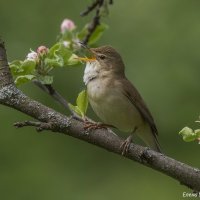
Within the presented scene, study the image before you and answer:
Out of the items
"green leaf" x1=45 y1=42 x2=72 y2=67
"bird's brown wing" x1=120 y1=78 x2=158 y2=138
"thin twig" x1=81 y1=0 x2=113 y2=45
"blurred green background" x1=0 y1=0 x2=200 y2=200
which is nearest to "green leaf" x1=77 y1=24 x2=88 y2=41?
"thin twig" x1=81 y1=0 x2=113 y2=45

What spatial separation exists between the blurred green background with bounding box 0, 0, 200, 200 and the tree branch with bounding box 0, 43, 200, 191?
3045mm

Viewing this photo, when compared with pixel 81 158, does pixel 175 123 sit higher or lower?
higher

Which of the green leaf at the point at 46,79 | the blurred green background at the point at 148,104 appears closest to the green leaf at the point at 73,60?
the green leaf at the point at 46,79

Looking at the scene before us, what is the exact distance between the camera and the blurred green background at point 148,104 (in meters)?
6.66

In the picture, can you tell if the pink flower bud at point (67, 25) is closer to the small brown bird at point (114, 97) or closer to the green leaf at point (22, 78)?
the small brown bird at point (114, 97)

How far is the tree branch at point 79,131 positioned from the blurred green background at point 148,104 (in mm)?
3045

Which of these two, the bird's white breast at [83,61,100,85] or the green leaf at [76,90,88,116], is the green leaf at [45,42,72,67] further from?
the bird's white breast at [83,61,100,85]

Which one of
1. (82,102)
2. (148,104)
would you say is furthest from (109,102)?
(148,104)

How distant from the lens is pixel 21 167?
22.3 ft

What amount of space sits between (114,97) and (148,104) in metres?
1.79

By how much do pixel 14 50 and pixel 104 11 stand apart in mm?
2465

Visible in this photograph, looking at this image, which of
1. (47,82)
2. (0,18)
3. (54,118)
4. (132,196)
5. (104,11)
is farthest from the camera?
(0,18)

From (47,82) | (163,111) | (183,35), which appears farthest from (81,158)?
(47,82)

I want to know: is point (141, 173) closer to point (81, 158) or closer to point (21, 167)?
point (81, 158)
